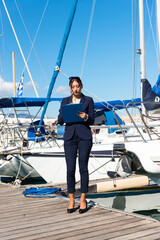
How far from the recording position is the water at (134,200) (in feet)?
26.0

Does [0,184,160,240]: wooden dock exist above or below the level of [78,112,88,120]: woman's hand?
below

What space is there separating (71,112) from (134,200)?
5.46m

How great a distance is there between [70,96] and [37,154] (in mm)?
5618

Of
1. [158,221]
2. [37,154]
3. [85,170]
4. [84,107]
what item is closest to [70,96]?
[84,107]

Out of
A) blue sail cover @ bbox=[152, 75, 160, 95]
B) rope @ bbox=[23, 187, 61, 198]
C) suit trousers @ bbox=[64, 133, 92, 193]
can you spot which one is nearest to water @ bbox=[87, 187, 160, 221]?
rope @ bbox=[23, 187, 61, 198]

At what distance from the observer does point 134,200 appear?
28.4 feet

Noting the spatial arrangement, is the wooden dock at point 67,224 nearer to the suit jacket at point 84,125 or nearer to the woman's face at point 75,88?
the suit jacket at point 84,125

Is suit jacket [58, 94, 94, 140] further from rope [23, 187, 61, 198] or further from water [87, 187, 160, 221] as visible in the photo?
water [87, 187, 160, 221]

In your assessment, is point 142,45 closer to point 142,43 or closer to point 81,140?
point 142,43

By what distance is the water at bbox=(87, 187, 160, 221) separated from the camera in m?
7.94

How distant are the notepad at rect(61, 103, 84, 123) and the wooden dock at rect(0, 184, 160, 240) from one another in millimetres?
1236

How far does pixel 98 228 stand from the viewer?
3.55 m

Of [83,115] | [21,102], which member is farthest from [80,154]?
[21,102]

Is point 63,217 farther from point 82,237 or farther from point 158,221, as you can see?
point 158,221
